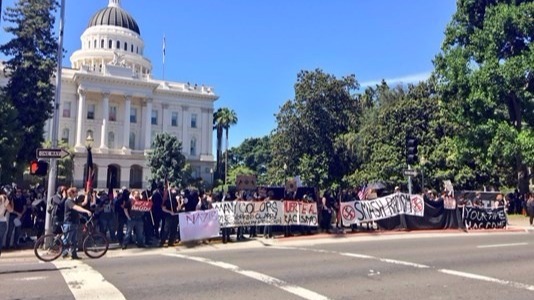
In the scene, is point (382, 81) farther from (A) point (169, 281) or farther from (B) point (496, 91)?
(A) point (169, 281)

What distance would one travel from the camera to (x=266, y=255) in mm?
13094

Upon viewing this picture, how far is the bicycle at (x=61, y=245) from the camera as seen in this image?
12969 mm

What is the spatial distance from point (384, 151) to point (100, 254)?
1289 inches

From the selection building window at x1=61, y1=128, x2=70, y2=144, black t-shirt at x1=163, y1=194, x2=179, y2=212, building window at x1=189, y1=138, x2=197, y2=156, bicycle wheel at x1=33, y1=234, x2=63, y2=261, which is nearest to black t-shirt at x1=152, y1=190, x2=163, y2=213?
black t-shirt at x1=163, y1=194, x2=179, y2=212

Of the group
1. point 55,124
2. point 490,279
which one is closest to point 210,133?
point 55,124

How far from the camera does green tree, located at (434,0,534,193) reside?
30.1 meters

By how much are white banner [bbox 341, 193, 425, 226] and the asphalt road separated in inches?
208

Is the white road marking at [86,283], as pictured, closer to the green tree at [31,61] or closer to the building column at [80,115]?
the green tree at [31,61]

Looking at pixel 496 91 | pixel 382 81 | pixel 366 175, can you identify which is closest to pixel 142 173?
pixel 382 81

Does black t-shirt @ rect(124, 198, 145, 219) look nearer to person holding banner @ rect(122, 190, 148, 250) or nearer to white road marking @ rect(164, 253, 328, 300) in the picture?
person holding banner @ rect(122, 190, 148, 250)

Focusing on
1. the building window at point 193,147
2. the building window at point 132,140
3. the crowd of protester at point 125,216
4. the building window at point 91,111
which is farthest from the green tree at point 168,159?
the crowd of protester at point 125,216

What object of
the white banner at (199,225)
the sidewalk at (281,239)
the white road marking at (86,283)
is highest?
the white banner at (199,225)

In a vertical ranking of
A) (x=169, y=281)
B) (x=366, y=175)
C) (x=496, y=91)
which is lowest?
(x=169, y=281)

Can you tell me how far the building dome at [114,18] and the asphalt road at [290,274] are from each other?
297 feet
